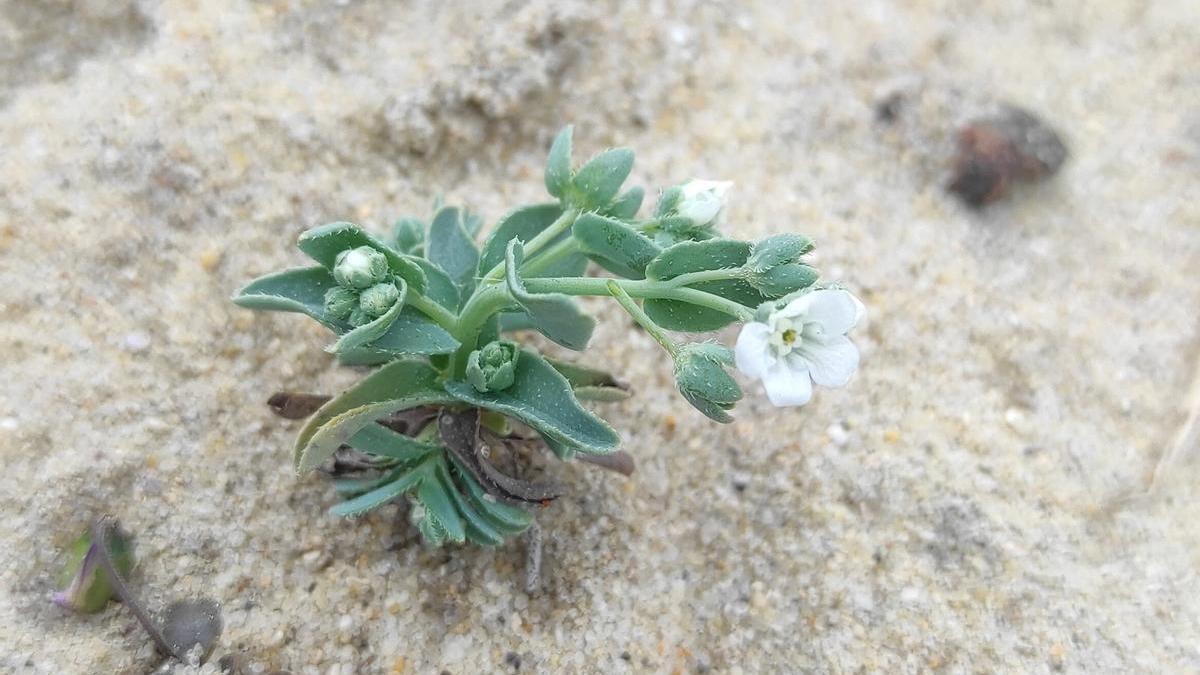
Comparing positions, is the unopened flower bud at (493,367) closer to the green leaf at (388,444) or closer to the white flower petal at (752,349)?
the green leaf at (388,444)

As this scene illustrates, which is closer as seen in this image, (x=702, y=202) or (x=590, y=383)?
(x=702, y=202)

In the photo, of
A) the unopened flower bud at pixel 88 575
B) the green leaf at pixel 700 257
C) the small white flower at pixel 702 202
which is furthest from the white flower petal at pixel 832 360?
the unopened flower bud at pixel 88 575

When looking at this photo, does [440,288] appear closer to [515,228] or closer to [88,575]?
[515,228]

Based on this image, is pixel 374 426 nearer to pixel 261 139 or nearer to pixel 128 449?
pixel 128 449

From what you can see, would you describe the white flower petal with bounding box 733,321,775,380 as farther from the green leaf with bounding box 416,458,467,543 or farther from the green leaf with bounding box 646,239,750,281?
the green leaf with bounding box 416,458,467,543

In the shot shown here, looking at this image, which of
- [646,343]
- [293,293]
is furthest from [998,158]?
[293,293]

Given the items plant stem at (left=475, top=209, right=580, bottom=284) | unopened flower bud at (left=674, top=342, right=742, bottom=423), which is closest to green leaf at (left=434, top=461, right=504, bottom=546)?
plant stem at (left=475, top=209, right=580, bottom=284)
